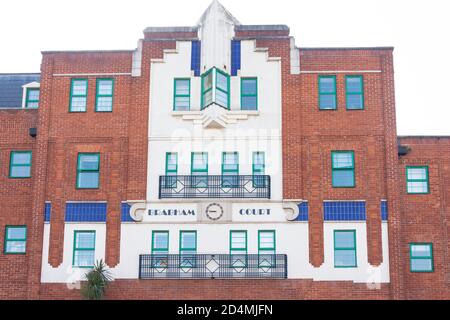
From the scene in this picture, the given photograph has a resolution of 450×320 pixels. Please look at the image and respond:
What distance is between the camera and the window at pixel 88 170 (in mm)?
29344

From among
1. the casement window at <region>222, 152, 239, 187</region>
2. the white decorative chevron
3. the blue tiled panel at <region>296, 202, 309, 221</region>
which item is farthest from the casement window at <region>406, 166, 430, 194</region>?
the casement window at <region>222, 152, 239, 187</region>

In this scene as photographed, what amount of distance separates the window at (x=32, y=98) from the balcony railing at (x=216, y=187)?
25.9 ft

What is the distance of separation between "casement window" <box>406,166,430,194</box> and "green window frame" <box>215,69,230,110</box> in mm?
8080

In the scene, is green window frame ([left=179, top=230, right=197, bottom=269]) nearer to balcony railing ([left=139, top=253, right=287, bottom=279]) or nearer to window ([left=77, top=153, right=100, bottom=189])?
balcony railing ([left=139, top=253, right=287, bottom=279])

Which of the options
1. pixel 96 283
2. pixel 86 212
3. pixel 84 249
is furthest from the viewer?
pixel 86 212

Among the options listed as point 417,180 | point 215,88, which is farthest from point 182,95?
point 417,180

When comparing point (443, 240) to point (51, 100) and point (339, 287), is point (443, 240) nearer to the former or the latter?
point (339, 287)

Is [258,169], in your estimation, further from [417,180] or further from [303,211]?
[417,180]

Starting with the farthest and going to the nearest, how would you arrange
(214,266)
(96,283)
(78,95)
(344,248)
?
(78,95) < (344,248) < (214,266) < (96,283)

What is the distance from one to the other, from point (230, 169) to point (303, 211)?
11.1ft

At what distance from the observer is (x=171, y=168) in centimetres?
2931

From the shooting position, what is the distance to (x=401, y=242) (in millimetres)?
28875

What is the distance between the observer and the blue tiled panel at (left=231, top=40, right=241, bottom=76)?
3016cm
